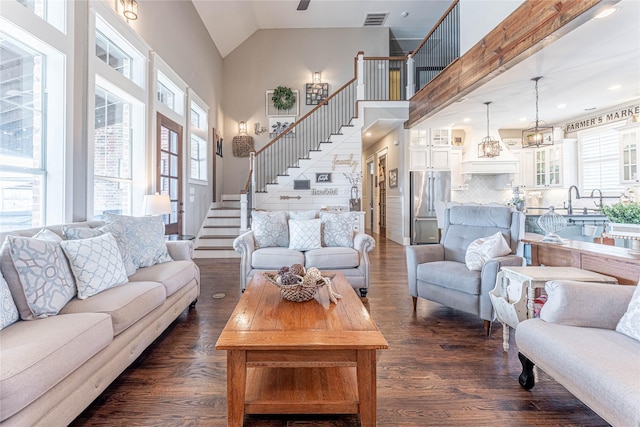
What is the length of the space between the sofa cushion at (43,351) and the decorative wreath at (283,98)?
741cm

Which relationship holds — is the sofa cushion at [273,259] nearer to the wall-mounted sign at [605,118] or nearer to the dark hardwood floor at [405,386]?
the dark hardwood floor at [405,386]

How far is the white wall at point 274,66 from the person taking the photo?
8.28 metres

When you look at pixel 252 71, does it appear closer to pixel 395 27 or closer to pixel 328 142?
pixel 328 142

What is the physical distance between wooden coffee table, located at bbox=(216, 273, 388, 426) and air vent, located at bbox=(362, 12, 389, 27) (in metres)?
8.41

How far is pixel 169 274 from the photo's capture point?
2.57m

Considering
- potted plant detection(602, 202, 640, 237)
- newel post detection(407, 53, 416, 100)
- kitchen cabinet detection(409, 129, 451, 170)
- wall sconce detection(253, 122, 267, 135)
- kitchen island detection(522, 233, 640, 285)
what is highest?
newel post detection(407, 53, 416, 100)

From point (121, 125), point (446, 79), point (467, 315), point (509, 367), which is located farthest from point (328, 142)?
point (509, 367)

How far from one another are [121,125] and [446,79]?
4.95m

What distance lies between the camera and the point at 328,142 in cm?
695

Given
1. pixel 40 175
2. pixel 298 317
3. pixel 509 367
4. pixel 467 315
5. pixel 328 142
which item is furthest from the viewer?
pixel 328 142

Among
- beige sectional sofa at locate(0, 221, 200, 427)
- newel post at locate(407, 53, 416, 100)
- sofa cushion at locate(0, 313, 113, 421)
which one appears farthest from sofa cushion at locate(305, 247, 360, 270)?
newel post at locate(407, 53, 416, 100)

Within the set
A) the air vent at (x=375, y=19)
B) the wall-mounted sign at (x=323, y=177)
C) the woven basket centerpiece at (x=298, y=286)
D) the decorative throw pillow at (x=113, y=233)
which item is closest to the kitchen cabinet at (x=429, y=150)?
the wall-mounted sign at (x=323, y=177)

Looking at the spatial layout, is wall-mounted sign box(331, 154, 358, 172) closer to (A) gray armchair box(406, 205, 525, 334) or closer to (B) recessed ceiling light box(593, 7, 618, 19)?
(A) gray armchair box(406, 205, 525, 334)

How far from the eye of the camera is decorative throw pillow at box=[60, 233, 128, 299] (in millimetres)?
1936
